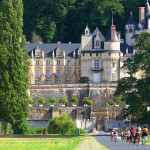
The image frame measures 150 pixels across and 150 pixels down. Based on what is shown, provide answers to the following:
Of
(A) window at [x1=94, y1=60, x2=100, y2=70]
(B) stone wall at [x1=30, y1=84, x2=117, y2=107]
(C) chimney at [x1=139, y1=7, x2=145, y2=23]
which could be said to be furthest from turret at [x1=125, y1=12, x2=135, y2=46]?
(B) stone wall at [x1=30, y1=84, x2=117, y2=107]

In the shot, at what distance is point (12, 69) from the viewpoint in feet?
208

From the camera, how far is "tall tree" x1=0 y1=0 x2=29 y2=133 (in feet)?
205

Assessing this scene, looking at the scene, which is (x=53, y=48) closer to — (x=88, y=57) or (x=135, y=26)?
(x=88, y=57)

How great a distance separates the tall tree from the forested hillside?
48041 millimetres

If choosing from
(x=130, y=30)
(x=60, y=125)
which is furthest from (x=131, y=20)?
(x=60, y=125)

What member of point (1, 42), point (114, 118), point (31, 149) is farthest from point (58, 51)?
point (31, 149)

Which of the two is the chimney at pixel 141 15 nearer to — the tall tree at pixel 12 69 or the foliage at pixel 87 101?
the foliage at pixel 87 101

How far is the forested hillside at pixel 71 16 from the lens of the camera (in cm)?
11262

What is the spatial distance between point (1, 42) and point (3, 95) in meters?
4.95

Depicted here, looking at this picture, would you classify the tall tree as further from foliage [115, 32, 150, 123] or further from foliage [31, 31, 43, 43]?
foliage [31, 31, 43, 43]

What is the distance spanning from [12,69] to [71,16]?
187 feet

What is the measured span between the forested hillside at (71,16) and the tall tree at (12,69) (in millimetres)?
48041

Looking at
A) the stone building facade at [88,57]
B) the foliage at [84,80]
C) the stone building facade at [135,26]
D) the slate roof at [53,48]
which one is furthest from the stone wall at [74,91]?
the stone building facade at [135,26]

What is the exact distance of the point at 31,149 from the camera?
41312 millimetres
